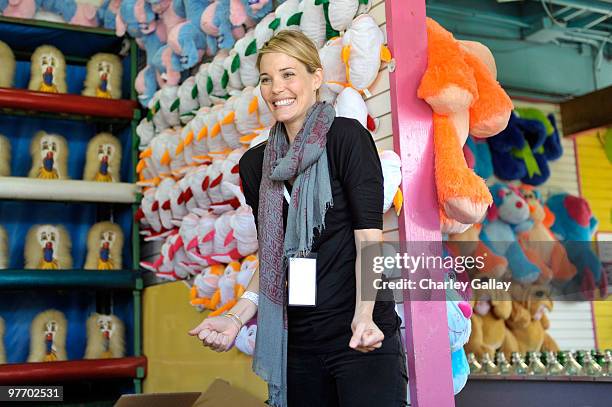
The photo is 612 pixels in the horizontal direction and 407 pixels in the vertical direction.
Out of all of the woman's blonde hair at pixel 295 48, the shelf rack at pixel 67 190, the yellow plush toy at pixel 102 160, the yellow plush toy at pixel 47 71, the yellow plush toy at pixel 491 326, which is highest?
the yellow plush toy at pixel 47 71

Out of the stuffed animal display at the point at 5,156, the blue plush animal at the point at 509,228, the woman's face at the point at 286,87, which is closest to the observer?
the woman's face at the point at 286,87

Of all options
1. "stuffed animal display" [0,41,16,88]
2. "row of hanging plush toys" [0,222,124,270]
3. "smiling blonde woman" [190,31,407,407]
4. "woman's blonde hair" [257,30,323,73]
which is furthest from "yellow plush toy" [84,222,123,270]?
"woman's blonde hair" [257,30,323,73]

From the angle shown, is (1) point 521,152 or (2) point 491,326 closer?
(2) point 491,326

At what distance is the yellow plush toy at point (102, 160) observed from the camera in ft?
14.3

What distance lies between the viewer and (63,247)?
13.9 ft

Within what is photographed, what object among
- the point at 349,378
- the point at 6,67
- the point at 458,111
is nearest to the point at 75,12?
the point at 6,67

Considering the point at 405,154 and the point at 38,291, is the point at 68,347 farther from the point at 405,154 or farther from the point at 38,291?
the point at 405,154

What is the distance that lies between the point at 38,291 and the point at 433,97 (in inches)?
117

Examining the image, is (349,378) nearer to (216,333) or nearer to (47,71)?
(216,333)

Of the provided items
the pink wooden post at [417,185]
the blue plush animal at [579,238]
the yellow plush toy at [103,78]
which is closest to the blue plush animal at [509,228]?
the blue plush animal at [579,238]

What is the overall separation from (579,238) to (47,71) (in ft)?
12.1

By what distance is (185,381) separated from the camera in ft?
11.9

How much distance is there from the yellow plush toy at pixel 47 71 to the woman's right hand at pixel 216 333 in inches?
117

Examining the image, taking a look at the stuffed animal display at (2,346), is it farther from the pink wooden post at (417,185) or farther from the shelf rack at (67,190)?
the pink wooden post at (417,185)
